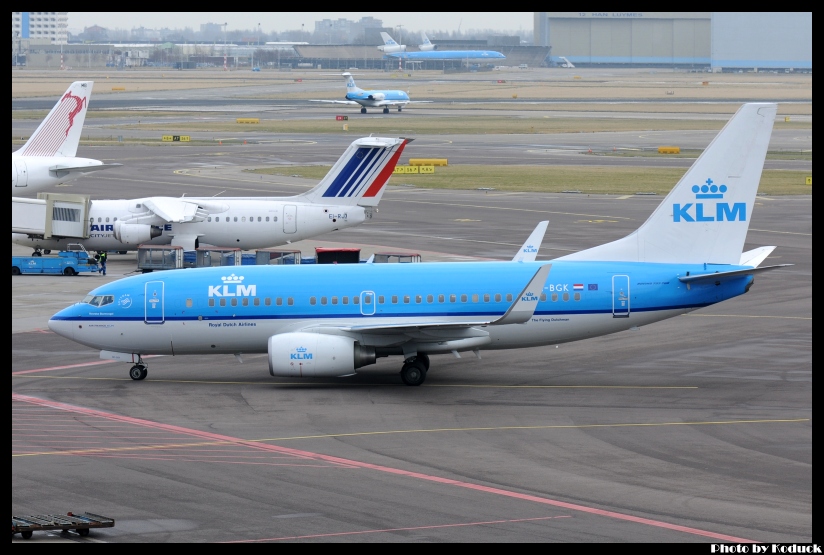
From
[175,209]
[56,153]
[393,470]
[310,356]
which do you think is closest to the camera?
[393,470]

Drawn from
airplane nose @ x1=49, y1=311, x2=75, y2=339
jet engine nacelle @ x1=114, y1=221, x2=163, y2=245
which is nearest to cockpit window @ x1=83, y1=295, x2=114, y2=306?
airplane nose @ x1=49, y1=311, x2=75, y2=339

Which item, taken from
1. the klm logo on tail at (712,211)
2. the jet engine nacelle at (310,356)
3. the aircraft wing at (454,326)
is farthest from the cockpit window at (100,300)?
the klm logo on tail at (712,211)

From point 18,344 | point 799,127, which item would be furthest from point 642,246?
point 799,127

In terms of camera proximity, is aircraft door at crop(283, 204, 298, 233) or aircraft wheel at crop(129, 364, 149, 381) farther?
aircraft door at crop(283, 204, 298, 233)

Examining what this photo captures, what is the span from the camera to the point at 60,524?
23562 millimetres

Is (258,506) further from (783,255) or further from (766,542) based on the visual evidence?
(783,255)

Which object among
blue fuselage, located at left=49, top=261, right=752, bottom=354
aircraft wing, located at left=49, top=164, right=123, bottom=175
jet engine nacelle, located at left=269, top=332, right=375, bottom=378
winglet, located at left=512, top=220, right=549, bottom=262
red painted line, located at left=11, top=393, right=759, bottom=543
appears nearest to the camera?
red painted line, located at left=11, top=393, right=759, bottom=543

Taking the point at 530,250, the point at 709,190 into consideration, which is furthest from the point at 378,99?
the point at 709,190

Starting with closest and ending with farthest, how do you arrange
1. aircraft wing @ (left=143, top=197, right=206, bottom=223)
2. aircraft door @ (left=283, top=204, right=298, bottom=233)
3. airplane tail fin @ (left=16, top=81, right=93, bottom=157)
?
aircraft wing @ (left=143, top=197, right=206, bottom=223) → aircraft door @ (left=283, top=204, right=298, bottom=233) → airplane tail fin @ (left=16, top=81, right=93, bottom=157)

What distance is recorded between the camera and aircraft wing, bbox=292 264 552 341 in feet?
127

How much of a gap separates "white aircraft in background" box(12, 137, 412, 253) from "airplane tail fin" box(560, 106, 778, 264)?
2762 centimetres

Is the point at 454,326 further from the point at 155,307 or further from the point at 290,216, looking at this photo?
the point at 290,216

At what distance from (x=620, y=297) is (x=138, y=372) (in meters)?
16.9

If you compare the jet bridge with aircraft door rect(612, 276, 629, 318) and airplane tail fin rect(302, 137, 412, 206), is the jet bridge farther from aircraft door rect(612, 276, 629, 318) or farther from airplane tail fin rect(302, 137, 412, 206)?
aircraft door rect(612, 276, 629, 318)
